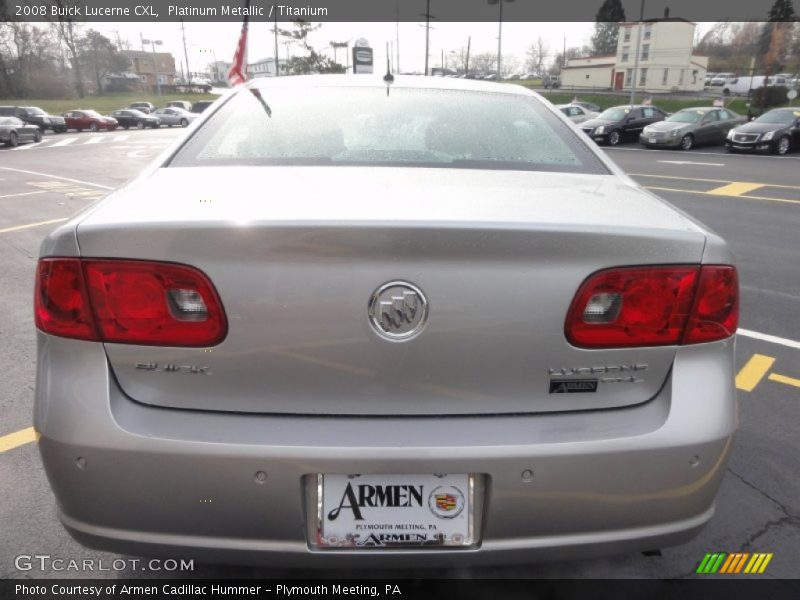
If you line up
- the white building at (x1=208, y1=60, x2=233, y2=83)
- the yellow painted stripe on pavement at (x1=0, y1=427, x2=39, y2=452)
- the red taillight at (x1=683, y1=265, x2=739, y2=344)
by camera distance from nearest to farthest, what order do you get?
the red taillight at (x1=683, y1=265, x2=739, y2=344) < the yellow painted stripe on pavement at (x1=0, y1=427, x2=39, y2=452) < the white building at (x1=208, y1=60, x2=233, y2=83)

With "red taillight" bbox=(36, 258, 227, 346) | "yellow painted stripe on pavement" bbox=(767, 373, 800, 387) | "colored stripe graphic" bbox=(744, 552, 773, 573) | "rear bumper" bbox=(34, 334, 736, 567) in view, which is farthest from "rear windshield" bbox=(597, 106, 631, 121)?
"red taillight" bbox=(36, 258, 227, 346)

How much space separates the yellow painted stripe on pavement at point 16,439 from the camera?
9.44 feet

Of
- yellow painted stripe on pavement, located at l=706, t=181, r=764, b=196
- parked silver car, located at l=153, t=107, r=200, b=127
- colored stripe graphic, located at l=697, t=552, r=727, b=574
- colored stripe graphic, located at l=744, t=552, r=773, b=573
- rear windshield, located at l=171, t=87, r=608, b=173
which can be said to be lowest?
parked silver car, located at l=153, t=107, r=200, b=127

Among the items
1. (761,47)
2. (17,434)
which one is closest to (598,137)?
(17,434)

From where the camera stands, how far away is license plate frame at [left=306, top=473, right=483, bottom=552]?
1.50 m

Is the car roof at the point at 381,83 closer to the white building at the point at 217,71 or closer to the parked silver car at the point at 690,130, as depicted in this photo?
the parked silver car at the point at 690,130

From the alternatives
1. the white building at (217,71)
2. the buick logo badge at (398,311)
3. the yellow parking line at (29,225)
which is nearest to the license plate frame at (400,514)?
the buick logo badge at (398,311)

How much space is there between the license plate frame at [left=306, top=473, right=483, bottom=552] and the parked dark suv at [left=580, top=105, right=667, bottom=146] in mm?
22814

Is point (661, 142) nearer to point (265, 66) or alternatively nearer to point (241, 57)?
point (241, 57)

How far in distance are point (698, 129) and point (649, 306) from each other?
884 inches

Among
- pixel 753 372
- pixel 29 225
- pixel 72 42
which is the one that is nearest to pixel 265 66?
pixel 72 42

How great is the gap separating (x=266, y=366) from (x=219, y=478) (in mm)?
280

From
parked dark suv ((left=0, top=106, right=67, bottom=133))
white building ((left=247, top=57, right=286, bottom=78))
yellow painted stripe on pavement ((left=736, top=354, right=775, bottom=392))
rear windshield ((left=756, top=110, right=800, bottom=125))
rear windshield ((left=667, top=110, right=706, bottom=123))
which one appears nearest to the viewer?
yellow painted stripe on pavement ((left=736, top=354, right=775, bottom=392))

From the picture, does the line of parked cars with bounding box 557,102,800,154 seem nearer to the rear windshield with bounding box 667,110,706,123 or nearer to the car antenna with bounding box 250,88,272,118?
the rear windshield with bounding box 667,110,706,123
